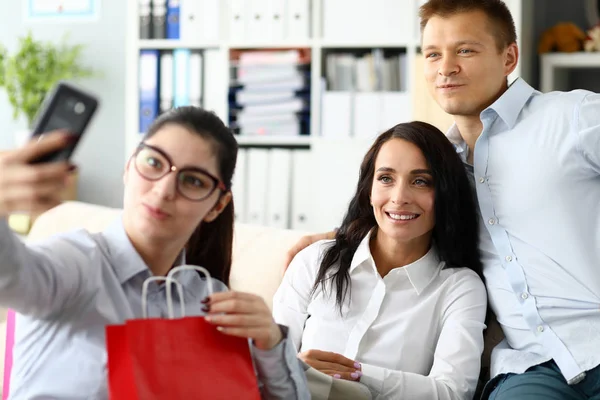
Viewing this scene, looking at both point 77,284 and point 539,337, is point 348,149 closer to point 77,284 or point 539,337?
point 539,337

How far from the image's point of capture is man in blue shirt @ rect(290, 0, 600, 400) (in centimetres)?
166

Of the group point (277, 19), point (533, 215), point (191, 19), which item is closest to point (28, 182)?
point (533, 215)

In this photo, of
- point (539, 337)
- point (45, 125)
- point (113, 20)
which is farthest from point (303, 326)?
point (113, 20)

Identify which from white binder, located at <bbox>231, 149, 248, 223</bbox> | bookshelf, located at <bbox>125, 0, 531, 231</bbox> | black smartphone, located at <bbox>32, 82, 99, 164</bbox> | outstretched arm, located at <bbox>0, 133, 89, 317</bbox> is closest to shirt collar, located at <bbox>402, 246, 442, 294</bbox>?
outstretched arm, located at <bbox>0, 133, 89, 317</bbox>

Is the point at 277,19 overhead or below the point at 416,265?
overhead

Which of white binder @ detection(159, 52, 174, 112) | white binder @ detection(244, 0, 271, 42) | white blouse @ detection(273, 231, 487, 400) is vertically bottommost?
white blouse @ detection(273, 231, 487, 400)

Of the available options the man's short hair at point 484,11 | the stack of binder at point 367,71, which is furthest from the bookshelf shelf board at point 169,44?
the man's short hair at point 484,11

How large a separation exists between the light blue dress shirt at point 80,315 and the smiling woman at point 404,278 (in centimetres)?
51

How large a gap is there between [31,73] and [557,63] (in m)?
2.51

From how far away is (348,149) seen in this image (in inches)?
139

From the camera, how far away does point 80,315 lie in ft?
3.62

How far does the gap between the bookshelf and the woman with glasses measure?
2.24m

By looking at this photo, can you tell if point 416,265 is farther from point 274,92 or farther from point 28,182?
point 274,92

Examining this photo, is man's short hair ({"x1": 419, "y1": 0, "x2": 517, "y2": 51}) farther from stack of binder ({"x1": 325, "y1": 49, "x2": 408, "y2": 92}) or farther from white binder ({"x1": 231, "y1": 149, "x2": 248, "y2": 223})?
A: white binder ({"x1": 231, "y1": 149, "x2": 248, "y2": 223})
